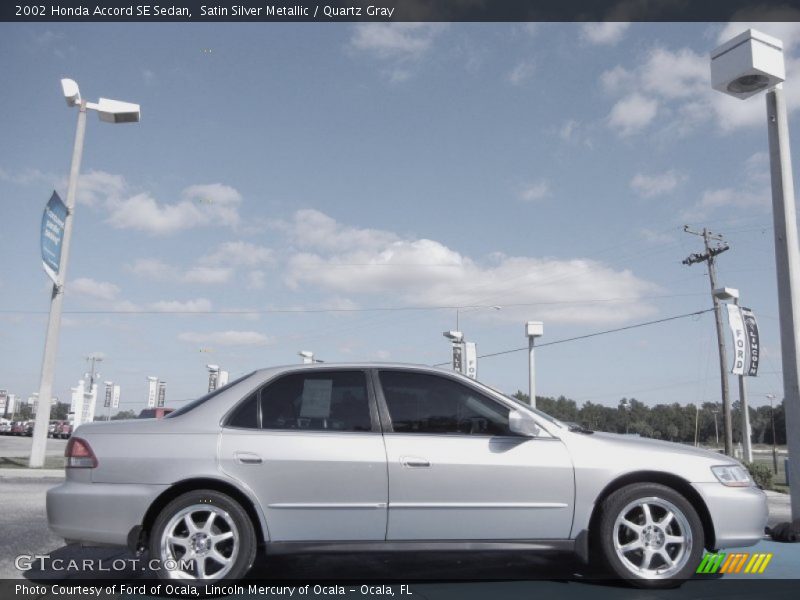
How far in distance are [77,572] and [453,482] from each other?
2.86 m

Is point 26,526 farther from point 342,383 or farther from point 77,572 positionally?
point 342,383

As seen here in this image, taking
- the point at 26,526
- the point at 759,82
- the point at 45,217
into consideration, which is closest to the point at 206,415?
the point at 26,526

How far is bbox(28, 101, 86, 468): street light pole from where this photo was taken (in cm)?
1599

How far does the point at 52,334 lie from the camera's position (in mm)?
16547

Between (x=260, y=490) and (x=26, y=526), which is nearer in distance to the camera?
(x=260, y=490)

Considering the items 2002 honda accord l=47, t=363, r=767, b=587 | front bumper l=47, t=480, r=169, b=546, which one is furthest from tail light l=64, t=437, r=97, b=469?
front bumper l=47, t=480, r=169, b=546

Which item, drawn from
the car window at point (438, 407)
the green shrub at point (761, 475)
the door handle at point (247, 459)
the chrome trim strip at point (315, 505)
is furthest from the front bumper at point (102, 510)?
the green shrub at point (761, 475)

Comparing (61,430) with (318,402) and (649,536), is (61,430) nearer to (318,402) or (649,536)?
(318,402)

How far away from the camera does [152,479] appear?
4.25m

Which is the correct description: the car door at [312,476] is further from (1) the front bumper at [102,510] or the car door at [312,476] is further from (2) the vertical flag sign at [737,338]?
(2) the vertical flag sign at [737,338]

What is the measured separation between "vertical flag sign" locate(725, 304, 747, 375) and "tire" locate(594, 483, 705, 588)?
21787mm

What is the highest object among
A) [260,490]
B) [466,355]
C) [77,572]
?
[466,355]

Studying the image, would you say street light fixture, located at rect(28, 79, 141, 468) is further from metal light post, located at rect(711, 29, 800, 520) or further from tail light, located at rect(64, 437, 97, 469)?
metal light post, located at rect(711, 29, 800, 520)

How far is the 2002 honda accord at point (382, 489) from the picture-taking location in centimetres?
422
